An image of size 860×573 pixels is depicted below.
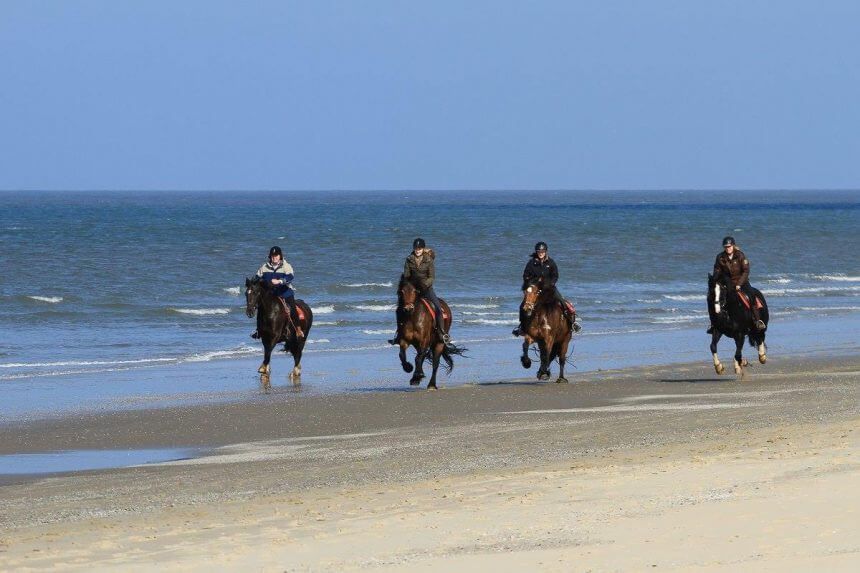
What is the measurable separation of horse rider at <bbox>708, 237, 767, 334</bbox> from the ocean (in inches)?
109

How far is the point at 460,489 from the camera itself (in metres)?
10.3

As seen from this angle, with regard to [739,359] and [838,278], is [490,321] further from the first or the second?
[838,278]

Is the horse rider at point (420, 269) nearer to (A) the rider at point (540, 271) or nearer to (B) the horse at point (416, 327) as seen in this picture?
(B) the horse at point (416, 327)

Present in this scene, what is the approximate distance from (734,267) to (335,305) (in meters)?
18.6

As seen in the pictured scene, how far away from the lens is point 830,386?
17500 millimetres

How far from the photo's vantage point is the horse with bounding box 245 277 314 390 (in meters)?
20.1

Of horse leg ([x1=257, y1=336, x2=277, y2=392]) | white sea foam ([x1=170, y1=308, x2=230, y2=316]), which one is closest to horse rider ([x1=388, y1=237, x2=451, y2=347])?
horse leg ([x1=257, y1=336, x2=277, y2=392])

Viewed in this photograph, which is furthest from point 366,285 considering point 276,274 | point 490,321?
point 276,274

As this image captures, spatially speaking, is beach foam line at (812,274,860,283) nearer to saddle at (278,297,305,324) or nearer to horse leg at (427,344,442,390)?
saddle at (278,297,305,324)

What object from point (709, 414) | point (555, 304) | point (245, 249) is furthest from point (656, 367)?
point (245, 249)

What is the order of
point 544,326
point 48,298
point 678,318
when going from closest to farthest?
point 544,326 → point 678,318 → point 48,298

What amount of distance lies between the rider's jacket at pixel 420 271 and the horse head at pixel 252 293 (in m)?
2.32

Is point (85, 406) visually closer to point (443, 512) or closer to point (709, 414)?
point (709, 414)

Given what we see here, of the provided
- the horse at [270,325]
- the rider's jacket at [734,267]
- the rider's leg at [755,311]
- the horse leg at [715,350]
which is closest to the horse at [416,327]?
the horse at [270,325]
